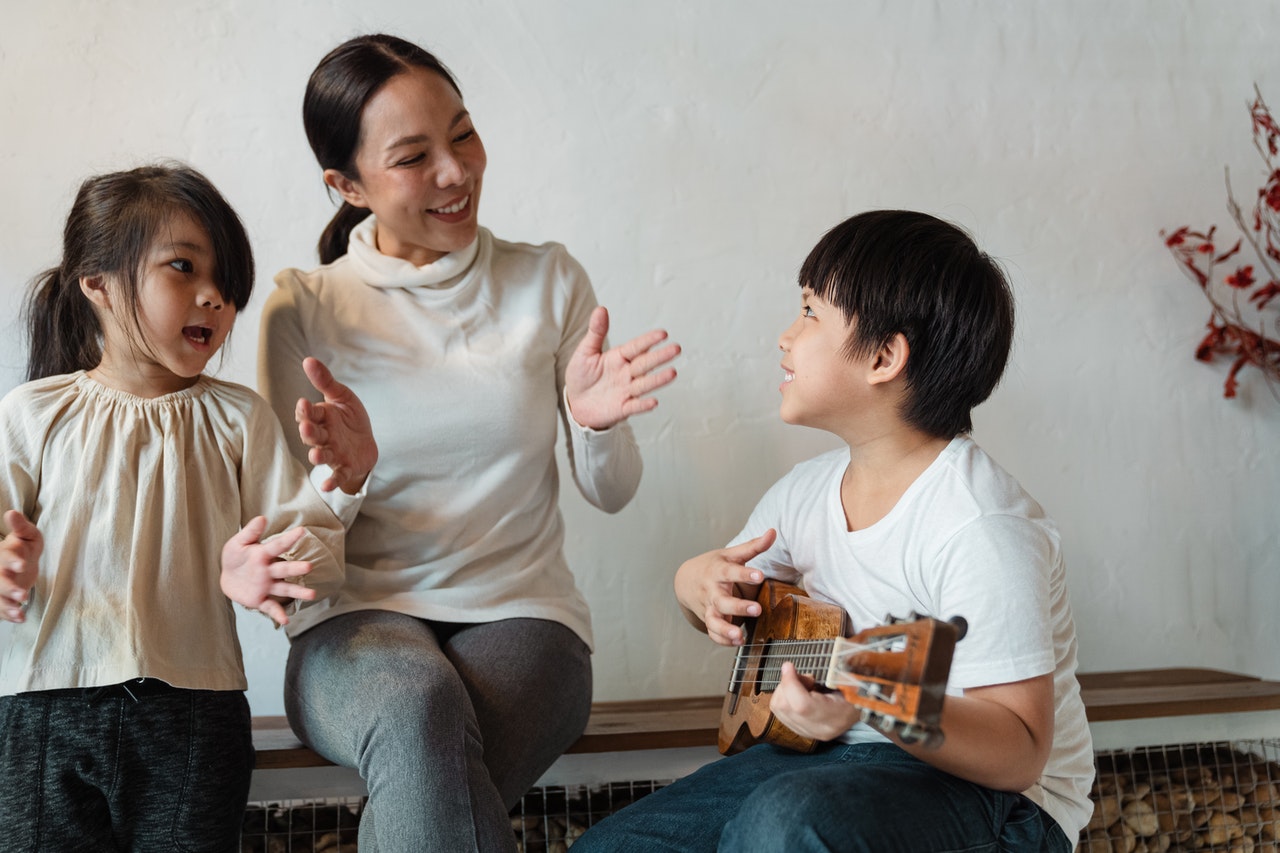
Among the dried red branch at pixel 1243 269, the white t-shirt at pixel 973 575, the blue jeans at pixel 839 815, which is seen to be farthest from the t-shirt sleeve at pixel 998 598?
the dried red branch at pixel 1243 269

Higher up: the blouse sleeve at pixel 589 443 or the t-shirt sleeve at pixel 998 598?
the blouse sleeve at pixel 589 443

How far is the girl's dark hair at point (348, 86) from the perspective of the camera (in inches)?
63.2

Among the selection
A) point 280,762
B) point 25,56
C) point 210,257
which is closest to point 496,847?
point 280,762

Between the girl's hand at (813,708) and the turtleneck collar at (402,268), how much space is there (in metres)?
0.85

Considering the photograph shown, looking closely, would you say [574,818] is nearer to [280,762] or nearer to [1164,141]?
[280,762]

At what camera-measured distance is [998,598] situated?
1156 millimetres

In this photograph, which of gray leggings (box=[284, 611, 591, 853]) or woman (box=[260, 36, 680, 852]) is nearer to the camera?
gray leggings (box=[284, 611, 591, 853])

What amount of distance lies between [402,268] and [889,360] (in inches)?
28.4

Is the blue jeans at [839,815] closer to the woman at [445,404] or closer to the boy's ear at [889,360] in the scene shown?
the woman at [445,404]

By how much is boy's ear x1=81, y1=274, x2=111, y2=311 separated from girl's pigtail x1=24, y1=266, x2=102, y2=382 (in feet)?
0.07

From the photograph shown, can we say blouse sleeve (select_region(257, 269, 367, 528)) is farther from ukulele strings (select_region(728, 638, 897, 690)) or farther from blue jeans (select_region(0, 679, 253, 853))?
ukulele strings (select_region(728, 638, 897, 690))

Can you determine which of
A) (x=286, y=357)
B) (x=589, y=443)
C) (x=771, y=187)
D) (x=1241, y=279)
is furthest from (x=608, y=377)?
(x=1241, y=279)

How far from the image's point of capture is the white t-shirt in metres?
1.15

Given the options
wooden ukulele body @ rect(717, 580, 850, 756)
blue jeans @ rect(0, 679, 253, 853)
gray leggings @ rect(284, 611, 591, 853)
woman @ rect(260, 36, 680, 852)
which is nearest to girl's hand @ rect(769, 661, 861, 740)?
wooden ukulele body @ rect(717, 580, 850, 756)
